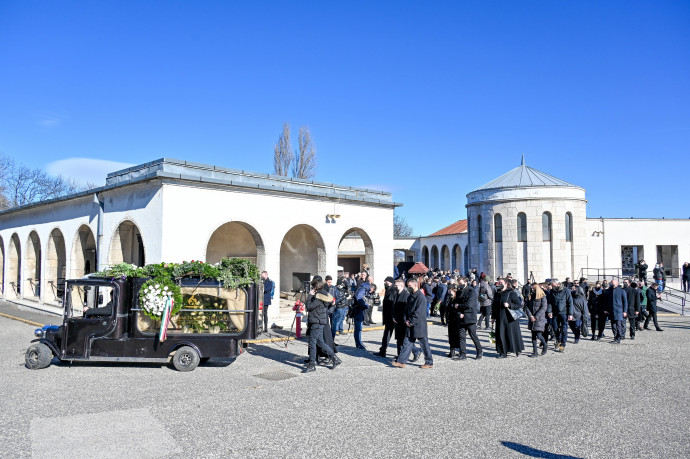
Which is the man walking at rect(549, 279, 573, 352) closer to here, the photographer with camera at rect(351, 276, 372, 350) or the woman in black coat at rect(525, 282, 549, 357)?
the woman in black coat at rect(525, 282, 549, 357)

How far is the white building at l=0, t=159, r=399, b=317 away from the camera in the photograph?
14602 mm

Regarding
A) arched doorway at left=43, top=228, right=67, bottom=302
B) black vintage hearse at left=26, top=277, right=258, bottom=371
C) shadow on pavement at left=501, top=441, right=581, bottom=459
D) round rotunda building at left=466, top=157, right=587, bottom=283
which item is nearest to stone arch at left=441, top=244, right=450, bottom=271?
round rotunda building at left=466, top=157, right=587, bottom=283

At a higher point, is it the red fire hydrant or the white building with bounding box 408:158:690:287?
the white building with bounding box 408:158:690:287

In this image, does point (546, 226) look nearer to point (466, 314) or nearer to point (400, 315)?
point (466, 314)

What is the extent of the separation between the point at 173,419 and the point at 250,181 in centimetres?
1077

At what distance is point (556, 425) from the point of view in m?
6.22

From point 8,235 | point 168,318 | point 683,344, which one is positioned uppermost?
point 8,235

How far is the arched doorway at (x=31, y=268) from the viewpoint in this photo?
22078 mm

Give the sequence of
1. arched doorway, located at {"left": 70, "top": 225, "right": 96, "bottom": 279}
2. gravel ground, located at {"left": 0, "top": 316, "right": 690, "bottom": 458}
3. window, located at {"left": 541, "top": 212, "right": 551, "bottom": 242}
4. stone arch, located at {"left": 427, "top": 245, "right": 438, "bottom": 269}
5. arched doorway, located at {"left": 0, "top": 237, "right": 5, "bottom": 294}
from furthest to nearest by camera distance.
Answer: stone arch, located at {"left": 427, "top": 245, "right": 438, "bottom": 269}
window, located at {"left": 541, "top": 212, "right": 551, "bottom": 242}
arched doorway, located at {"left": 0, "top": 237, "right": 5, "bottom": 294}
arched doorway, located at {"left": 70, "top": 225, "right": 96, "bottom": 279}
gravel ground, located at {"left": 0, "top": 316, "right": 690, "bottom": 458}

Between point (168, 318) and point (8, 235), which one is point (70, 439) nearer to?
point (168, 318)

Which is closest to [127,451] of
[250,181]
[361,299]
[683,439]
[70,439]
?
[70,439]

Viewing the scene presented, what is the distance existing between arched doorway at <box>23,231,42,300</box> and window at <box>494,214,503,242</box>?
25276 millimetres

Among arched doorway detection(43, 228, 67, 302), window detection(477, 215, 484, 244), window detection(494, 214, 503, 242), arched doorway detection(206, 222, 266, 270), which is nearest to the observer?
arched doorway detection(206, 222, 266, 270)

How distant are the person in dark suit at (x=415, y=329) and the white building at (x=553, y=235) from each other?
2361 centimetres
